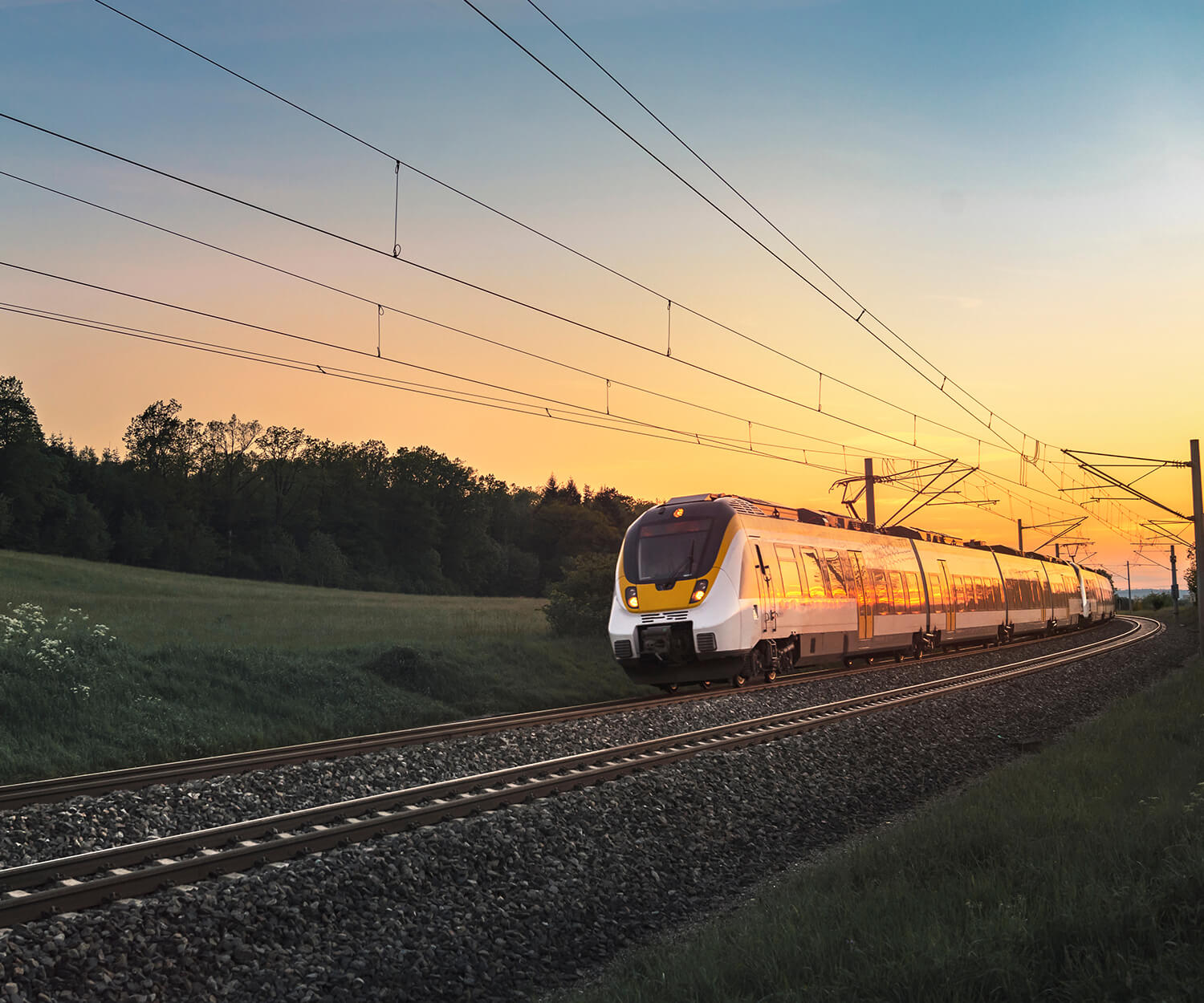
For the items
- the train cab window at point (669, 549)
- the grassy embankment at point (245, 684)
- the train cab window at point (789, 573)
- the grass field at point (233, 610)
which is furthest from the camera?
the grass field at point (233, 610)

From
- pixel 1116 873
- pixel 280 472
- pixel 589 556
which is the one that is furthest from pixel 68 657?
pixel 280 472

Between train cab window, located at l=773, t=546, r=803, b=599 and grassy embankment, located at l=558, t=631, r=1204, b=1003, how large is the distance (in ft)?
38.5

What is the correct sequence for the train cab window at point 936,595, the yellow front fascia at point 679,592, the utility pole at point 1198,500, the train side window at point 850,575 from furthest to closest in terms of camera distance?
the utility pole at point 1198,500, the train cab window at point 936,595, the train side window at point 850,575, the yellow front fascia at point 679,592

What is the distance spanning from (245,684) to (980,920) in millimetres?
14873

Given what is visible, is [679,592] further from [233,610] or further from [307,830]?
[233,610]

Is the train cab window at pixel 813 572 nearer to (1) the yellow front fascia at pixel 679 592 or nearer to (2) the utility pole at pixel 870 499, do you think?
(1) the yellow front fascia at pixel 679 592

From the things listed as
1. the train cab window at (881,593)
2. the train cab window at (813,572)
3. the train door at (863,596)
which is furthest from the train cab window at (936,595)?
the train cab window at (813,572)

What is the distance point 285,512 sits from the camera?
99.6 meters

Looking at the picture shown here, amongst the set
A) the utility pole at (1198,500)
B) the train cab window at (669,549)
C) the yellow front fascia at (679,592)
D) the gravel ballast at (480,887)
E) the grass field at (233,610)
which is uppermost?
the utility pole at (1198,500)

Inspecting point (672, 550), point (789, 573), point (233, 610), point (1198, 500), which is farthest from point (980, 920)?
point (233, 610)

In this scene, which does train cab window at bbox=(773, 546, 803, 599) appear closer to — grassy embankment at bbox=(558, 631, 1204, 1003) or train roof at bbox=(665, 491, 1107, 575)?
train roof at bbox=(665, 491, 1107, 575)

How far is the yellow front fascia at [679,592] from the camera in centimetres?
1944

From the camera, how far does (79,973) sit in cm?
561

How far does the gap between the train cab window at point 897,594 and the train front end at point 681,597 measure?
8963mm
